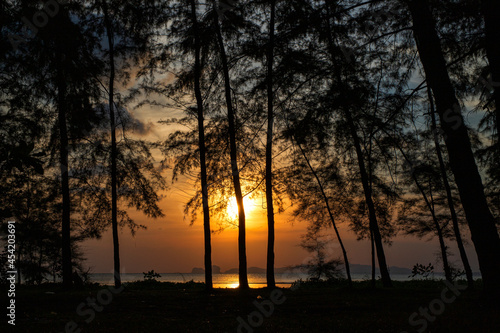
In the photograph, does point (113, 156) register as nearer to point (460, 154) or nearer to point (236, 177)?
point (236, 177)

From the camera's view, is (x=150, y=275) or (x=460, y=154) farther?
(x=150, y=275)

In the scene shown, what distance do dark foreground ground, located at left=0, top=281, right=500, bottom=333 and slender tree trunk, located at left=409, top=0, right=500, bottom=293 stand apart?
96 centimetres

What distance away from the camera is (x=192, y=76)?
58.4 ft

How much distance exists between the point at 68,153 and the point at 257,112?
9.12 metres

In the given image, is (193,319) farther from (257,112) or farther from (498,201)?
(498,201)

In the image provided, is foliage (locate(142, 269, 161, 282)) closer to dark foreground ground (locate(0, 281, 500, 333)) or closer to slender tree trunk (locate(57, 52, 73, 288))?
slender tree trunk (locate(57, 52, 73, 288))

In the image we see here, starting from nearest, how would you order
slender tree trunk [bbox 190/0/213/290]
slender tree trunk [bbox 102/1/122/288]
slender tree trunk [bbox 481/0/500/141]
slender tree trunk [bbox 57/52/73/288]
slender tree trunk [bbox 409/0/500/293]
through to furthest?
slender tree trunk [bbox 481/0/500/141] < slender tree trunk [bbox 409/0/500/293] < slender tree trunk [bbox 190/0/213/290] < slender tree trunk [bbox 57/52/73/288] < slender tree trunk [bbox 102/1/122/288]

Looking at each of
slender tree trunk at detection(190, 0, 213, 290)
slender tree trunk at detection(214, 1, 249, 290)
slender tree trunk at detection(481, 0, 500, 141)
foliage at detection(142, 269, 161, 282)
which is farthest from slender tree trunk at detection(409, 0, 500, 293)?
foliage at detection(142, 269, 161, 282)

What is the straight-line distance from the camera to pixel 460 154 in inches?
333

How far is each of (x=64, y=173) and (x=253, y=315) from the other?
40.8ft

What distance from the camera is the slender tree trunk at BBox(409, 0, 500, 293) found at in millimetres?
8156

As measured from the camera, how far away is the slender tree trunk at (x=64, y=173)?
16812 mm

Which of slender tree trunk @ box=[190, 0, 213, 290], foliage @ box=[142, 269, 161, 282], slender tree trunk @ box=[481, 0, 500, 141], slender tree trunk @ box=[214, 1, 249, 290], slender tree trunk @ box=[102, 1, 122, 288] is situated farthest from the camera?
foliage @ box=[142, 269, 161, 282]

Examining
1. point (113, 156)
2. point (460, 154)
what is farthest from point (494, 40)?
point (113, 156)
